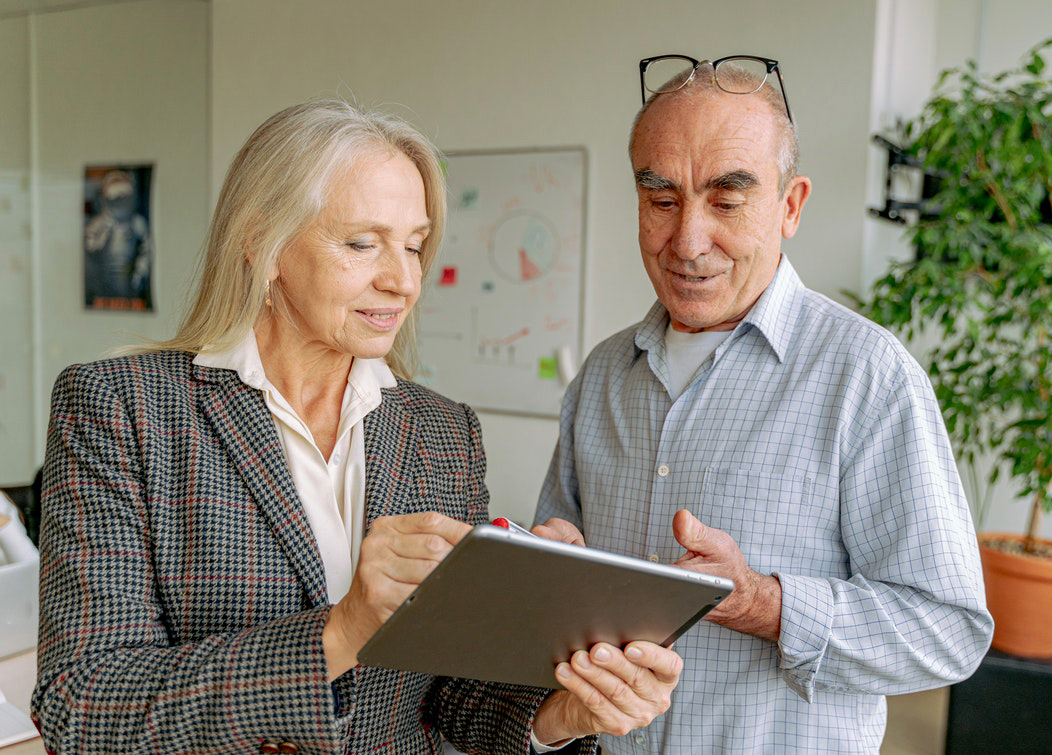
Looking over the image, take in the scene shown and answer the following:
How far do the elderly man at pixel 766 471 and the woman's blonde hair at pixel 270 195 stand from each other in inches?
18.1

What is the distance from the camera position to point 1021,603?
10.3 ft

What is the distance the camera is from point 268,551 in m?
1.26

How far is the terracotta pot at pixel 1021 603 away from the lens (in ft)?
10.2

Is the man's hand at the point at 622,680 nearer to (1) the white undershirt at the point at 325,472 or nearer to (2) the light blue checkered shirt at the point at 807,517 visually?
(2) the light blue checkered shirt at the point at 807,517

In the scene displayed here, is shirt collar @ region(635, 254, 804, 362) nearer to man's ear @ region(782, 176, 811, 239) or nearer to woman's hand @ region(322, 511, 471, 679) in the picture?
man's ear @ region(782, 176, 811, 239)

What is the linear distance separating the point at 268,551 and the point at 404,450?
269 mm

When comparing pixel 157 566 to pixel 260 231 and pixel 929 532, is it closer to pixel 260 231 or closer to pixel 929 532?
pixel 260 231

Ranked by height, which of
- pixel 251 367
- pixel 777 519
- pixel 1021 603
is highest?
pixel 251 367

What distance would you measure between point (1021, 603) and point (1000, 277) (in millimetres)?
1057

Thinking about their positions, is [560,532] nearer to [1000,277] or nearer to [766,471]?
[766,471]

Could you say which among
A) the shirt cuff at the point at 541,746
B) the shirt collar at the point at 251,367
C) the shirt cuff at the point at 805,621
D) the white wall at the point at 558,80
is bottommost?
the shirt cuff at the point at 541,746

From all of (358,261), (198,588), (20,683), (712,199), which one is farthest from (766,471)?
(20,683)

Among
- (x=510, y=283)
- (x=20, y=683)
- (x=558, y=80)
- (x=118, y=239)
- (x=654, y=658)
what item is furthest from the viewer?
(x=118, y=239)

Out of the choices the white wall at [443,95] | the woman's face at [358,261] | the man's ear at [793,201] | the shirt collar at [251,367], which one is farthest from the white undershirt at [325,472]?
the white wall at [443,95]
